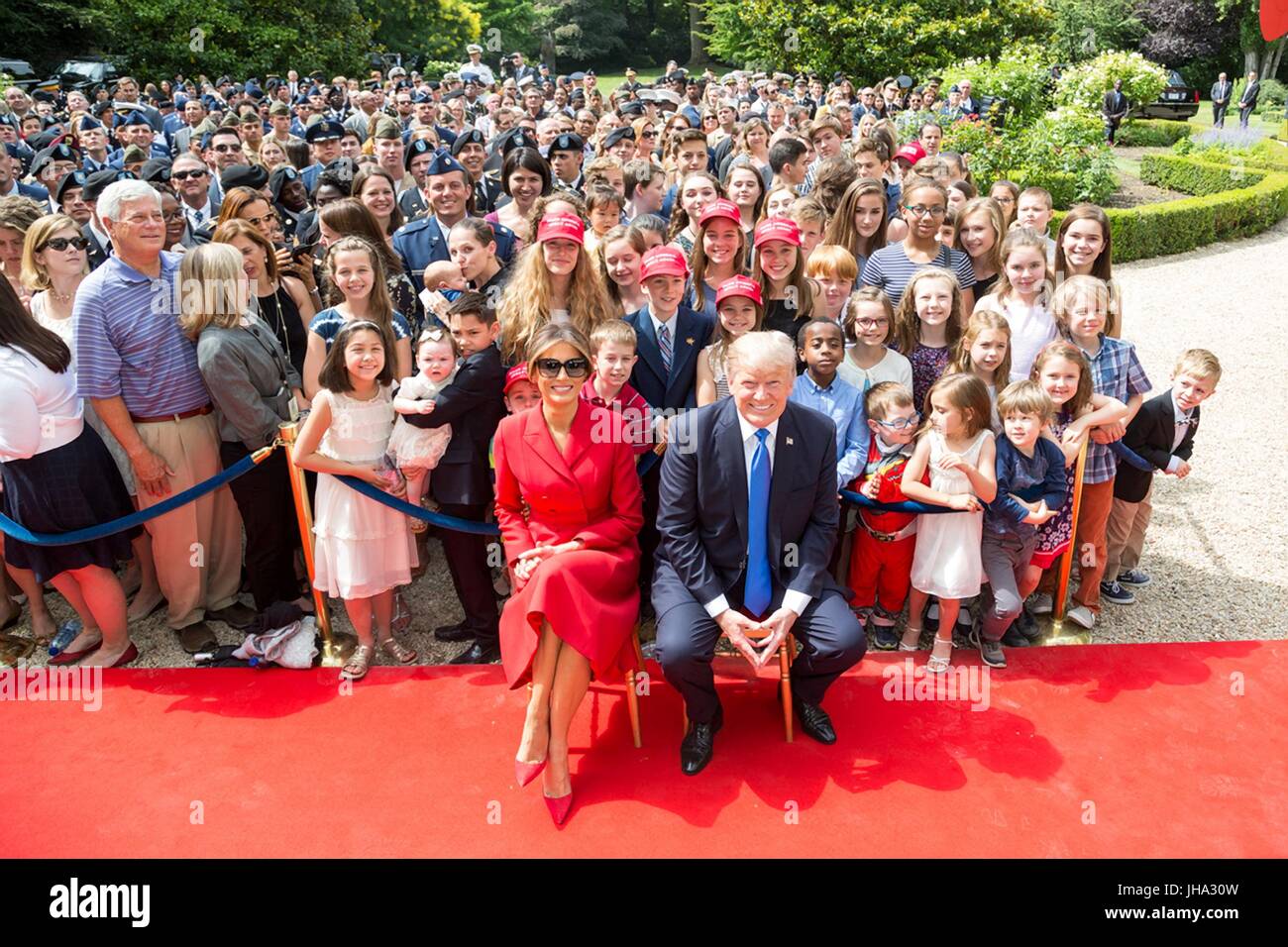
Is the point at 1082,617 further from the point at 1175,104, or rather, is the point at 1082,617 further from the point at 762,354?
the point at 1175,104

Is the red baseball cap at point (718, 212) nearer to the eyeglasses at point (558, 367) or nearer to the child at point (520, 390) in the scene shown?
the child at point (520, 390)

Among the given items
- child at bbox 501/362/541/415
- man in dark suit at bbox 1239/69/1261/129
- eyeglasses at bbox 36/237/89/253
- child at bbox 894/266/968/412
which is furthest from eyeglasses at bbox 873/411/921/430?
man in dark suit at bbox 1239/69/1261/129

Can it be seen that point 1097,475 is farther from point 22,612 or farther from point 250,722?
point 22,612

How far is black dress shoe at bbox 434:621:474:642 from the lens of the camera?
214 inches

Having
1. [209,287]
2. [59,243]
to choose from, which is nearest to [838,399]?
[209,287]

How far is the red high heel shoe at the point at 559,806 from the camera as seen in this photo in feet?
13.1

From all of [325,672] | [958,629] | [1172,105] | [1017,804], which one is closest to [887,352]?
[958,629]

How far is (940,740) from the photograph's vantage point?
4426mm

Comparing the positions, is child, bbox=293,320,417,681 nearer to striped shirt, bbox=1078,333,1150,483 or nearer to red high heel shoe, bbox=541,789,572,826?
red high heel shoe, bbox=541,789,572,826

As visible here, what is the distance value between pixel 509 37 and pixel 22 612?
47053 mm

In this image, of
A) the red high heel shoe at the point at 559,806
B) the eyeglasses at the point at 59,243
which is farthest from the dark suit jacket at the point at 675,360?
the eyeglasses at the point at 59,243

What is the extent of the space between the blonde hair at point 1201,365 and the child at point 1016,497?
99 cm

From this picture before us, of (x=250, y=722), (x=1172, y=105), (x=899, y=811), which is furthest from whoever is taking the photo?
(x=1172, y=105)

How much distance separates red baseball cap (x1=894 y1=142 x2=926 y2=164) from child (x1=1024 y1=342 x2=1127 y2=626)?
5.80 meters
